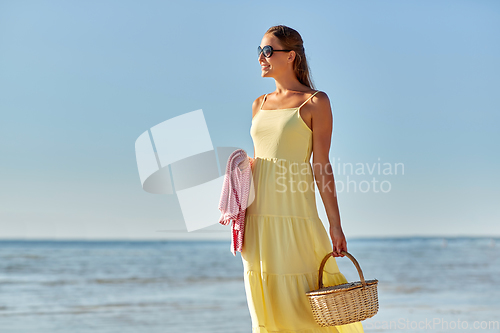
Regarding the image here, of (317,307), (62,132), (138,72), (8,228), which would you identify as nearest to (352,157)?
(138,72)

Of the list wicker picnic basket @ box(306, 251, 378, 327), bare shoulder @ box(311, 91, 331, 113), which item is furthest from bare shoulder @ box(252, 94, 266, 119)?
wicker picnic basket @ box(306, 251, 378, 327)

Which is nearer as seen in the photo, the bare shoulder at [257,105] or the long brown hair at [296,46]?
the long brown hair at [296,46]

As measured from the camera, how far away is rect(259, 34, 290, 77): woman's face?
2.36m

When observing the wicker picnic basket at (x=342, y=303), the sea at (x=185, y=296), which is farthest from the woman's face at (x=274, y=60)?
the sea at (x=185, y=296)

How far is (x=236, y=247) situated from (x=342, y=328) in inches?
23.4

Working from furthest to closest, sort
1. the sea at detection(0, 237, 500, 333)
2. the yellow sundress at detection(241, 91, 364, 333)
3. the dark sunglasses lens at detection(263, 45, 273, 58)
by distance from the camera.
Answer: the sea at detection(0, 237, 500, 333) < the dark sunglasses lens at detection(263, 45, 273, 58) < the yellow sundress at detection(241, 91, 364, 333)

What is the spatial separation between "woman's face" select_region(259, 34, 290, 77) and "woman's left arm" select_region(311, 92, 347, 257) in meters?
0.23

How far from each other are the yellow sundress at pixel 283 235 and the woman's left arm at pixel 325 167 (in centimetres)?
5

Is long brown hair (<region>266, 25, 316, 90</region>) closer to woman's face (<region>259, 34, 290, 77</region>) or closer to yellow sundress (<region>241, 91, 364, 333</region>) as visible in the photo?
woman's face (<region>259, 34, 290, 77</region>)

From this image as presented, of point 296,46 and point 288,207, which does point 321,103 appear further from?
point 288,207

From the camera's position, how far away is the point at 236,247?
90.0 inches

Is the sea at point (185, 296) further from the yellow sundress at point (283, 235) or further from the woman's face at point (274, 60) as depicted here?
the woman's face at point (274, 60)

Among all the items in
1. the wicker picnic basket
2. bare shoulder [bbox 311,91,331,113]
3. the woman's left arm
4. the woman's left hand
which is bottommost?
the wicker picnic basket

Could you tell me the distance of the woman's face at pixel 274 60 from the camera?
2.36 meters
